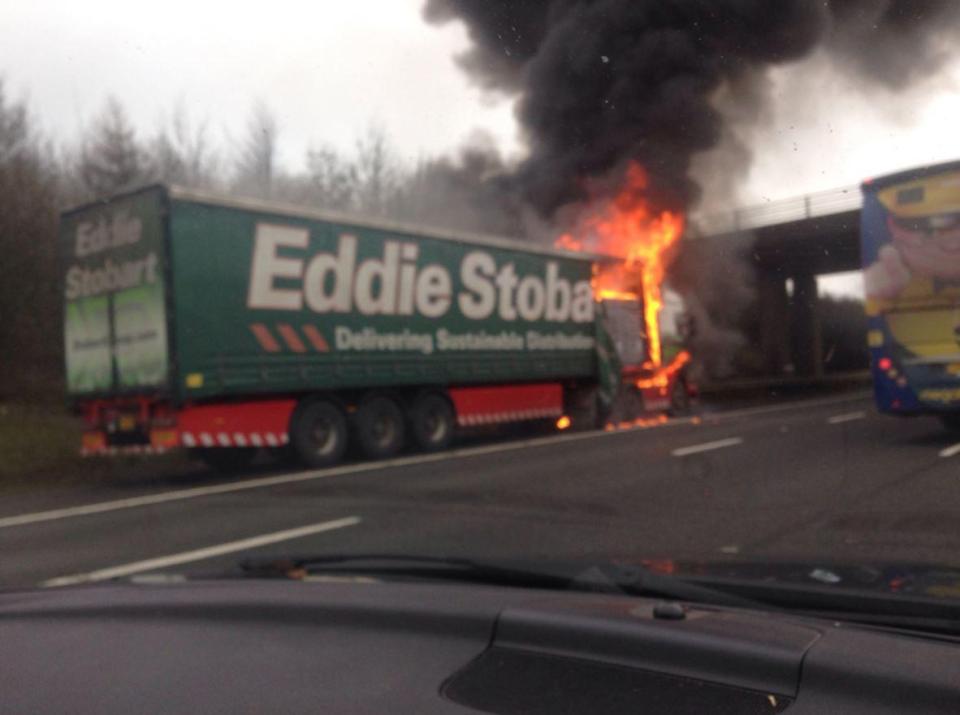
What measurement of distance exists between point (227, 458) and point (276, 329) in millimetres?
2010

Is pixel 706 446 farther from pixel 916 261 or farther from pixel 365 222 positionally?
pixel 916 261

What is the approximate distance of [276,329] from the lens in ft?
42.4

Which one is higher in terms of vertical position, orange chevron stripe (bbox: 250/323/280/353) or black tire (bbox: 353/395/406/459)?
orange chevron stripe (bbox: 250/323/280/353)

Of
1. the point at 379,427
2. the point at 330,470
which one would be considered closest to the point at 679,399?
the point at 379,427

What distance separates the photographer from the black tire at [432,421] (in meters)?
14.9

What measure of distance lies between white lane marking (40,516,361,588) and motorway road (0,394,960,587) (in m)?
0.02

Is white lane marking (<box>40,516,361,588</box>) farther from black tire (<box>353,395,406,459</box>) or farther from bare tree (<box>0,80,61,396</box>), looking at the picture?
bare tree (<box>0,80,61,396</box>)

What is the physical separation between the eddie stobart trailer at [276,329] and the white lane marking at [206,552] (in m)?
4.32

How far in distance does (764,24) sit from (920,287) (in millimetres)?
1819

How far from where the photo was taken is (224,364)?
40.3 feet

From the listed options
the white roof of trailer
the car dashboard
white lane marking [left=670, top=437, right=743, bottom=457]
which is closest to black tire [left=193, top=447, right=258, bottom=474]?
the white roof of trailer

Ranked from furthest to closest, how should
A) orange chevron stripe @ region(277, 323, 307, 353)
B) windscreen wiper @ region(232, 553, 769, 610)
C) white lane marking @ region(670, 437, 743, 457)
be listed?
1. orange chevron stripe @ region(277, 323, 307, 353)
2. white lane marking @ region(670, 437, 743, 457)
3. windscreen wiper @ region(232, 553, 769, 610)

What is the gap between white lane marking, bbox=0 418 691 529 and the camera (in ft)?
31.8

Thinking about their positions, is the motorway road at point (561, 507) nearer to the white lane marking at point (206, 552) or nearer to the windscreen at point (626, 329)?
the white lane marking at point (206, 552)
